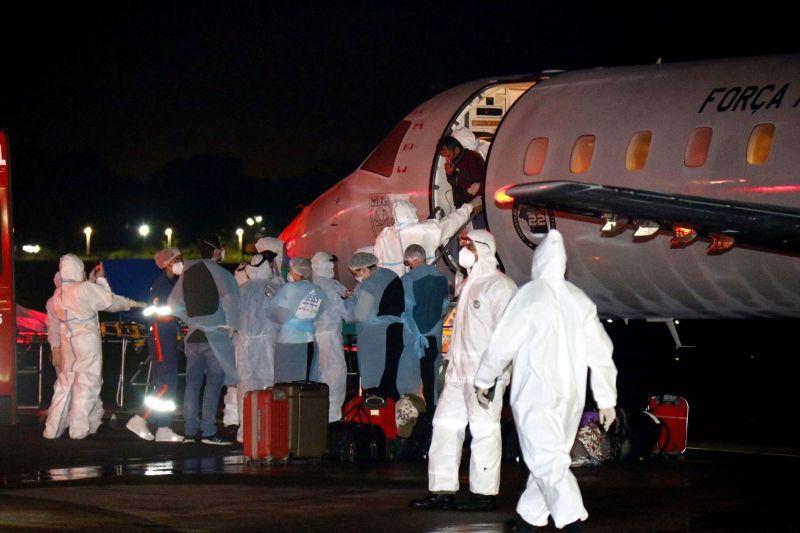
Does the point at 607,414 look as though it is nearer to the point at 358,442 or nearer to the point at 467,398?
the point at 467,398

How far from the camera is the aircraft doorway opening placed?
67.7ft

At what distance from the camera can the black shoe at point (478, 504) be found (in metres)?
11.2

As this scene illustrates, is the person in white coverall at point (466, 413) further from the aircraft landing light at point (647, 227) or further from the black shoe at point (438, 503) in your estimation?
the aircraft landing light at point (647, 227)

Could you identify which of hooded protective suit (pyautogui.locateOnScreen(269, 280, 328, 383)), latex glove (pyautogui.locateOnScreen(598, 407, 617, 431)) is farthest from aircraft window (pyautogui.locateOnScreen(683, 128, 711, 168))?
latex glove (pyautogui.locateOnScreen(598, 407, 617, 431))

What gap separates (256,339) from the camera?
653 inches

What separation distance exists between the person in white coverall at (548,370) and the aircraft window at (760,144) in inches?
279

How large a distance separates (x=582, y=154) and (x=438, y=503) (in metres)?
8.56

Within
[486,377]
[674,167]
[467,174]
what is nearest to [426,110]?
[467,174]

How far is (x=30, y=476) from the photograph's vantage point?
44.1ft

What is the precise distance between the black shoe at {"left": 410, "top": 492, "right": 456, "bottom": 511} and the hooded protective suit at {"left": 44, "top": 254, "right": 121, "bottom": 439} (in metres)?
7.09

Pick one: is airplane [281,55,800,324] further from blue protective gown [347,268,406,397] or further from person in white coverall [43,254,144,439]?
person in white coverall [43,254,144,439]

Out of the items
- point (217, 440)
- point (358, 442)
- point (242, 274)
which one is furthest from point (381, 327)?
point (242, 274)

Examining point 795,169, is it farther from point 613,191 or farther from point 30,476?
point 30,476

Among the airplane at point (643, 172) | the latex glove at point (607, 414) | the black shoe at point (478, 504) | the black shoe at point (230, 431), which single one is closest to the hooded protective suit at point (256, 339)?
the black shoe at point (230, 431)
